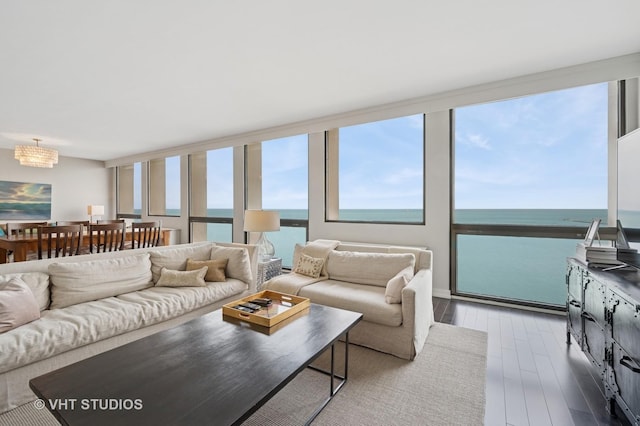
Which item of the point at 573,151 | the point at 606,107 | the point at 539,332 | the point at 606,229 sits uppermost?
the point at 606,107

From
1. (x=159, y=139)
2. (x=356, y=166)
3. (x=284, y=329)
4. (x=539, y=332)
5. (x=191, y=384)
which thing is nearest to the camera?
(x=191, y=384)

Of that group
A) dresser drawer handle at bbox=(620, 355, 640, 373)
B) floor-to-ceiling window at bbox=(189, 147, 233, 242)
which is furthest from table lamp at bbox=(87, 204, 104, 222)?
dresser drawer handle at bbox=(620, 355, 640, 373)

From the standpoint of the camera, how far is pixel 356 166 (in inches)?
198

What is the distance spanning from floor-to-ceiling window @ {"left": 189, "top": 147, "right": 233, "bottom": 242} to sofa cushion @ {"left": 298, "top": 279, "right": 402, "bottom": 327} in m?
3.57

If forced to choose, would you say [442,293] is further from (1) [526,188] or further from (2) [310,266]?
(2) [310,266]

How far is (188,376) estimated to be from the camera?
1.25m

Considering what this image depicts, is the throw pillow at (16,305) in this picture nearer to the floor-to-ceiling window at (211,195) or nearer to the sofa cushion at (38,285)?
the sofa cushion at (38,285)

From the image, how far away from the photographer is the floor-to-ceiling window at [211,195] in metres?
5.96

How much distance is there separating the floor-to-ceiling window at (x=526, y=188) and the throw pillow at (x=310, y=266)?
1781 mm

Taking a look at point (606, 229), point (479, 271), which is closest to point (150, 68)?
point (479, 271)

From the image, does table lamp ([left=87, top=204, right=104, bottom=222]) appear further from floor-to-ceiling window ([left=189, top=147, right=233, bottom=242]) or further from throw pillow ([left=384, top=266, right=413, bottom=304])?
throw pillow ([left=384, top=266, right=413, bottom=304])

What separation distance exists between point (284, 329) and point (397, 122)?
347 cm

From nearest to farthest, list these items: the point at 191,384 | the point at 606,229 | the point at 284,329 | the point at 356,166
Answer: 1. the point at 191,384
2. the point at 284,329
3. the point at 606,229
4. the point at 356,166

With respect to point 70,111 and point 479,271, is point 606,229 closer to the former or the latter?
point 479,271
